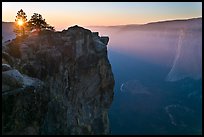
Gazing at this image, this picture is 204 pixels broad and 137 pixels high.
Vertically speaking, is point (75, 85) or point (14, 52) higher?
point (14, 52)

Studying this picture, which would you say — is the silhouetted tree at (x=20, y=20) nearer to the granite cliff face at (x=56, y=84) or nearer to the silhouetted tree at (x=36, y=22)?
the silhouetted tree at (x=36, y=22)

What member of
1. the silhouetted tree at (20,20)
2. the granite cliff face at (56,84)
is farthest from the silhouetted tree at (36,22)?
the granite cliff face at (56,84)

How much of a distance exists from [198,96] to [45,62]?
4985 inches

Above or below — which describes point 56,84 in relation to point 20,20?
below

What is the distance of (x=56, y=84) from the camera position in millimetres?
49406

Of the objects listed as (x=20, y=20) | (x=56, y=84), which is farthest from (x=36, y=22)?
(x=56, y=84)

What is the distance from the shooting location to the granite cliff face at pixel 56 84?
31.5 m

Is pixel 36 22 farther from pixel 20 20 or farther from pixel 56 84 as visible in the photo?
pixel 56 84

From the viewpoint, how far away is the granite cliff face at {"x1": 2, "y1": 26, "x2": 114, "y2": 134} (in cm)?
3153

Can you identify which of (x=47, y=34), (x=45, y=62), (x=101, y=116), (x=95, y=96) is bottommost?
(x=101, y=116)

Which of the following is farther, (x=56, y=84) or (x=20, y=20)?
(x=20, y=20)

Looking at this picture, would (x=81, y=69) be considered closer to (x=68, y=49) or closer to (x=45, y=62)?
(x=68, y=49)

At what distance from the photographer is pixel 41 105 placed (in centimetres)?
3394

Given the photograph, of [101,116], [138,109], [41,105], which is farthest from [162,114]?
[41,105]
